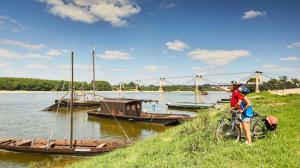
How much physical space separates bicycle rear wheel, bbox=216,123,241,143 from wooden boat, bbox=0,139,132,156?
10.2m

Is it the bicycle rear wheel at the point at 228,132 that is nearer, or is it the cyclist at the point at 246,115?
the cyclist at the point at 246,115

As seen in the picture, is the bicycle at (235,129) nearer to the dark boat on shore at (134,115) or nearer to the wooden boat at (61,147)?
the wooden boat at (61,147)

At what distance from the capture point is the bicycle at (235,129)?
10.4 m

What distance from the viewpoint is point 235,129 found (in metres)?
10.6

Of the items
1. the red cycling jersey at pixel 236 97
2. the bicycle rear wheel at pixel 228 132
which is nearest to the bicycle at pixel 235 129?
the bicycle rear wheel at pixel 228 132

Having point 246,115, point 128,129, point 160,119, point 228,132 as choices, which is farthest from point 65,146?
point 160,119

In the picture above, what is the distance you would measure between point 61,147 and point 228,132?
45.1 ft

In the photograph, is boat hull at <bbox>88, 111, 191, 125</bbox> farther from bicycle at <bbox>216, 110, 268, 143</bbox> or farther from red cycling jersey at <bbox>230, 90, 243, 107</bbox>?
red cycling jersey at <bbox>230, 90, 243, 107</bbox>

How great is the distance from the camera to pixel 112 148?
1919cm

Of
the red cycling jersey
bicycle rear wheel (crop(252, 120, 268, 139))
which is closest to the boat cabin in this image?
bicycle rear wheel (crop(252, 120, 268, 139))

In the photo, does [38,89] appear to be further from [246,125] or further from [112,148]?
[246,125]

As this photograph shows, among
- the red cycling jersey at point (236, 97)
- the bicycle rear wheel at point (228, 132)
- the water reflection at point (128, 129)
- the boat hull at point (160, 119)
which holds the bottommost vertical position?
the water reflection at point (128, 129)

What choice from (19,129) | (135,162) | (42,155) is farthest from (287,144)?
(19,129)

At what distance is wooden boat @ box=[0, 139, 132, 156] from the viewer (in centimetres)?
1925
